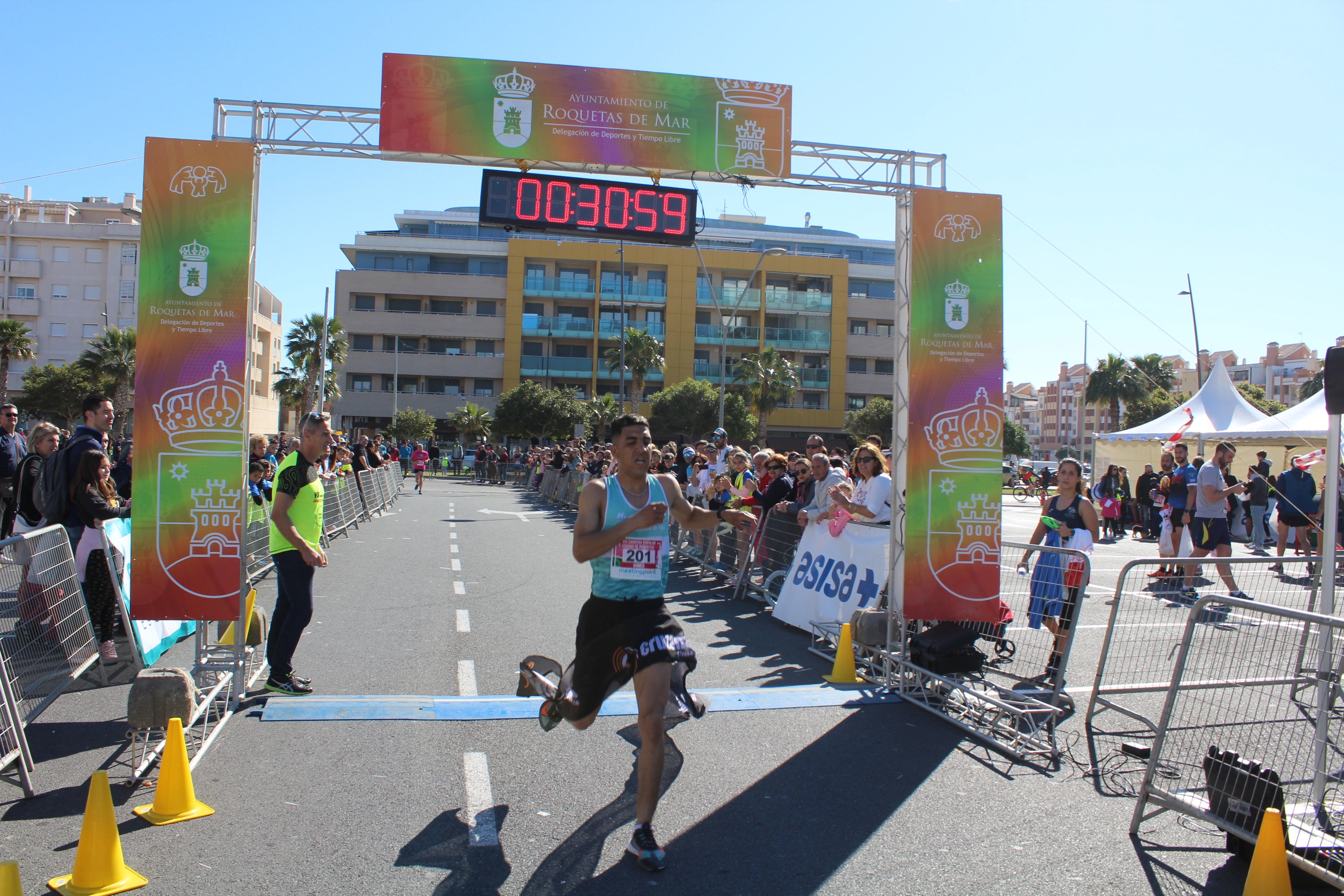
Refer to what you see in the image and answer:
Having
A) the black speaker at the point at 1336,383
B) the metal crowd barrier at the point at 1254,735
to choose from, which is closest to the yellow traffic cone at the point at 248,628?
the metal crowd barrier at the point at 1254,735

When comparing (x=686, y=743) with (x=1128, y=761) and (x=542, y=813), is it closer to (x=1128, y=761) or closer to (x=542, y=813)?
(x=542, y=813)

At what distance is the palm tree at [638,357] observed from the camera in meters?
57.9

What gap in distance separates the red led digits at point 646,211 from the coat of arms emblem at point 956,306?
221 cm

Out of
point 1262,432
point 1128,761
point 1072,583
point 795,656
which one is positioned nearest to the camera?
point 1128,761

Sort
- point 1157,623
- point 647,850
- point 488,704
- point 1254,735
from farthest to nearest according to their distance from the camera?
point 1157,623
point 488,704
point 1254,735
point 647,850

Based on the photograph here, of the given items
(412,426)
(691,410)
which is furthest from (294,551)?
(412,426)

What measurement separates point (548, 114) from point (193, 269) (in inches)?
103

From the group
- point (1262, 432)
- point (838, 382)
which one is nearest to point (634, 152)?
point (1262, 432)

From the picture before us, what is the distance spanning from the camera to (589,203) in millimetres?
6863

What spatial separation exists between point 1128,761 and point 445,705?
4205 mm

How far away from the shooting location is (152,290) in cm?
558

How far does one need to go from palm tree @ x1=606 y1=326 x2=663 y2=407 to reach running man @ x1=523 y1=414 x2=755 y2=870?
173 ft

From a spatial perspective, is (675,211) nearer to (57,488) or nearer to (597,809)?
(597,809)

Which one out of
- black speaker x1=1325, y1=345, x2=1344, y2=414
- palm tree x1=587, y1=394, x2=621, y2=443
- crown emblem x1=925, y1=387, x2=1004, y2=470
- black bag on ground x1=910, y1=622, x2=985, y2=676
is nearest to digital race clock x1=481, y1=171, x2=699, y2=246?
crown emblem x1=925, y1=387, x2=1004, y2=470
